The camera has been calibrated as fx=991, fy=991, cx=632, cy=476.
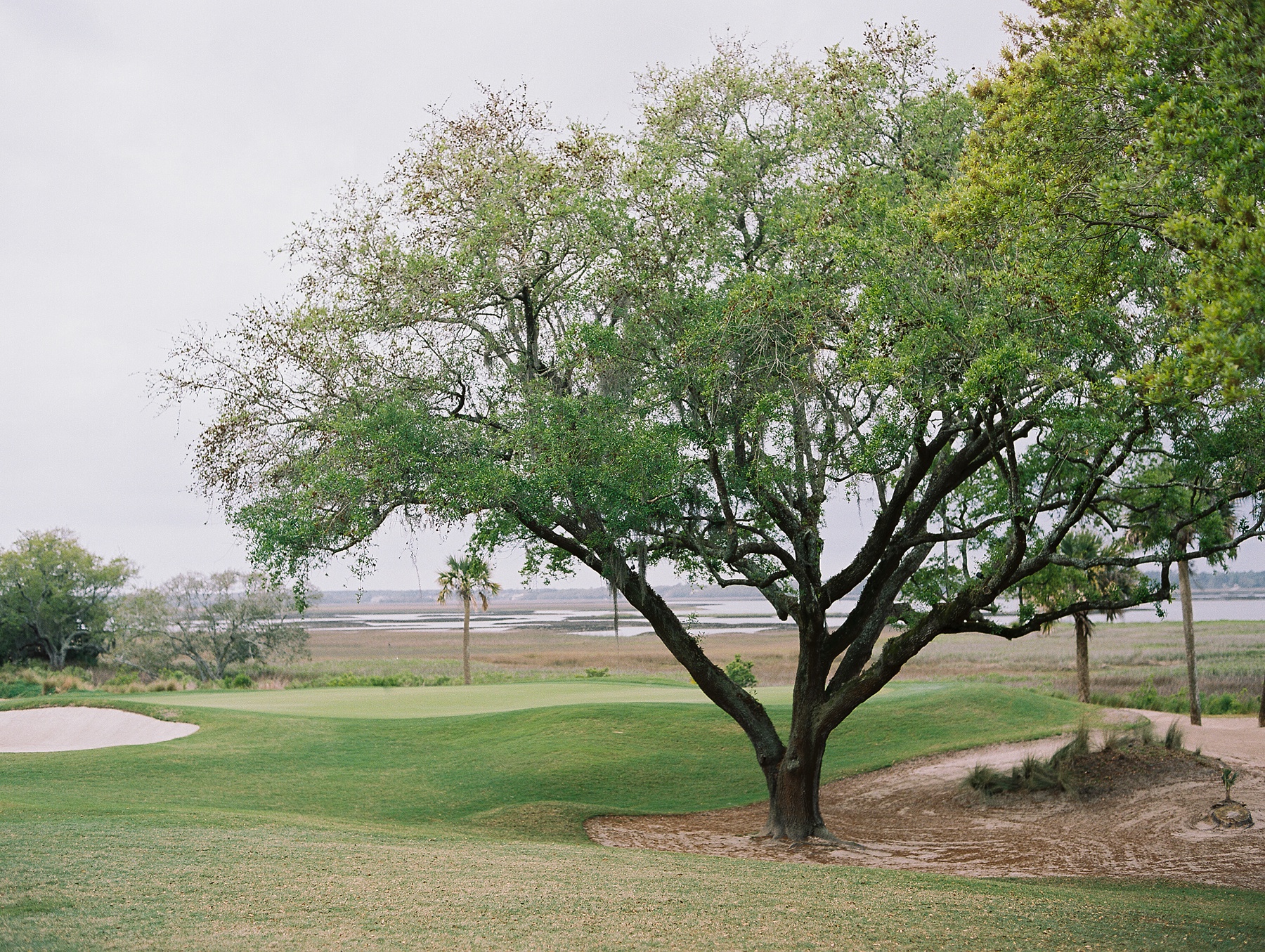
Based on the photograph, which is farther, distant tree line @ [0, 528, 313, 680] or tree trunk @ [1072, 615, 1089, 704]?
distant tree line @ [0, 528, 313, 680]

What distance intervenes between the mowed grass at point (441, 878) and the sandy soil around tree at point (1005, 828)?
1554mm

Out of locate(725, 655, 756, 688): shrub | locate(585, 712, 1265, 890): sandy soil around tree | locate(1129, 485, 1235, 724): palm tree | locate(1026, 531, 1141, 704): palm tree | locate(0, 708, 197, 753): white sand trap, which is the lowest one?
locate(585, 712, 1265, 890): sandy soil around tree

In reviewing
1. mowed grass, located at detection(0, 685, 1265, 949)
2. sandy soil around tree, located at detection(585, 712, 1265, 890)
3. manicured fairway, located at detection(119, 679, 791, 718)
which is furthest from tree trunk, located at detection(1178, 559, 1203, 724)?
mowed grass, located at detection(0, 685, 1265, 949)

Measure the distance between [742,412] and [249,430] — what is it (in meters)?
6.87

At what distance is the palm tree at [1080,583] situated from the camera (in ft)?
67.1

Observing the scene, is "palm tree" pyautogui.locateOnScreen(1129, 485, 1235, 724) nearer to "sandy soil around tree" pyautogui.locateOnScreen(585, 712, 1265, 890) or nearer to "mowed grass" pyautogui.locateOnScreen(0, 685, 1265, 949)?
"sandy soil around tree" pyautogui.locateOnScreen(585, 712, 1265, 890)

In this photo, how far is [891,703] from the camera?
2598 cm

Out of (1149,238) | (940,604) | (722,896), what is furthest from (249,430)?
(1149,238)

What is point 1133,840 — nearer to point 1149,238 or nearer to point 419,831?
point 1149,238

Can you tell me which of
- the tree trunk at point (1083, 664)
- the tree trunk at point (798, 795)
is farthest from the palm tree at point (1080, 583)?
the tree trunk at point (798, 795)

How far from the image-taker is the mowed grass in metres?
7.13

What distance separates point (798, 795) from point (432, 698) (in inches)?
712

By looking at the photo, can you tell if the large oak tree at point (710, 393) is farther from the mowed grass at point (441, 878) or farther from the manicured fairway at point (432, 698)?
the manicured fairway at point (432, 698)

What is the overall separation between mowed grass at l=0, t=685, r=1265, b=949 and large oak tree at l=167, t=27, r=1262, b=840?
3761 mm
